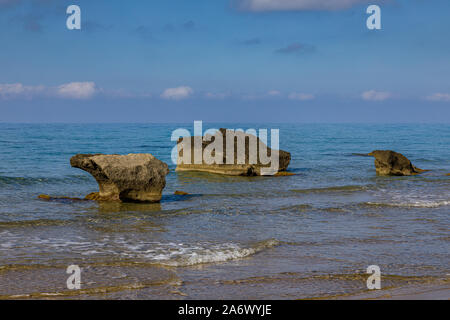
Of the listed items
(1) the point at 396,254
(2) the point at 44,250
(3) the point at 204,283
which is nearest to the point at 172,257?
(3) the point at 204,283

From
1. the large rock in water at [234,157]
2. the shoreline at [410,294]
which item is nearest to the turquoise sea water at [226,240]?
the shoreline at [410,294]

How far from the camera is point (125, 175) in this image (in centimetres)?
1401

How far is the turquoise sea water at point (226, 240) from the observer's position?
23.0ft

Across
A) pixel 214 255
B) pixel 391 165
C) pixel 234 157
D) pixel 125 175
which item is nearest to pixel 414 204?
pixel 214 255

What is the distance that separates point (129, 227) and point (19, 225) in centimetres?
242

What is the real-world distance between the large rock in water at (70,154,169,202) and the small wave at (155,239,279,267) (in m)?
5.43

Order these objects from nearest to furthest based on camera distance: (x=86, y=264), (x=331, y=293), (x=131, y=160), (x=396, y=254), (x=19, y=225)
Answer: (x=331, y=293) < (x=86, y=264) < (x=396, y=254) < (x=19, y=225) < (x=131, y=160)

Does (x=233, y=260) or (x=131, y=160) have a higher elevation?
(x=131, y=160)

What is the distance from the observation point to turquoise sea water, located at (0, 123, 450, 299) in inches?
277

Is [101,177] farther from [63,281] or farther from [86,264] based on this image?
[63,281]

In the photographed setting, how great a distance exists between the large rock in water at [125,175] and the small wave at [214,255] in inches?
214
